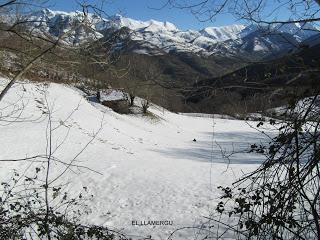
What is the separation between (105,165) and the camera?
45.6 feet

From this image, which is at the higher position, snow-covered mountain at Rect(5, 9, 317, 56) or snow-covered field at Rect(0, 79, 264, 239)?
snow-covered mountain at Rect(5, 9, 317, 56)

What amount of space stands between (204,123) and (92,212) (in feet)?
85.9

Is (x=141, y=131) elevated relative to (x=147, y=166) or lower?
elevated

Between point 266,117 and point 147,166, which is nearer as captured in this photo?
point 266,117

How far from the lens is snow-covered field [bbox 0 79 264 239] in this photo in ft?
31.7

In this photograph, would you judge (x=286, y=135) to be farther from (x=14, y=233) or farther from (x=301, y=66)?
(x=14, y=233)

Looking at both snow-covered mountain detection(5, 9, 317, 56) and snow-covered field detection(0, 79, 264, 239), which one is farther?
snow-covered field detection(0, 79, 264, 239)

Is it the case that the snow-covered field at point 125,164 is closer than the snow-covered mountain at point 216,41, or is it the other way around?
the snow-covered mountain at point 216,41

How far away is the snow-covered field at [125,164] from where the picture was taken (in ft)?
31.7

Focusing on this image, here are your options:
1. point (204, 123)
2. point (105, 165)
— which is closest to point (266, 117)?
point (105, 165)

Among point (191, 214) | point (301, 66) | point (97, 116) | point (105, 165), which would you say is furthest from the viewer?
point (97, 116)

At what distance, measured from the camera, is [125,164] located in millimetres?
14500

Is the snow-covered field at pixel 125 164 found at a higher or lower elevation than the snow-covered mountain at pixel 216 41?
lower

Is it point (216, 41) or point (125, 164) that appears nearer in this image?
point (216, 41)
